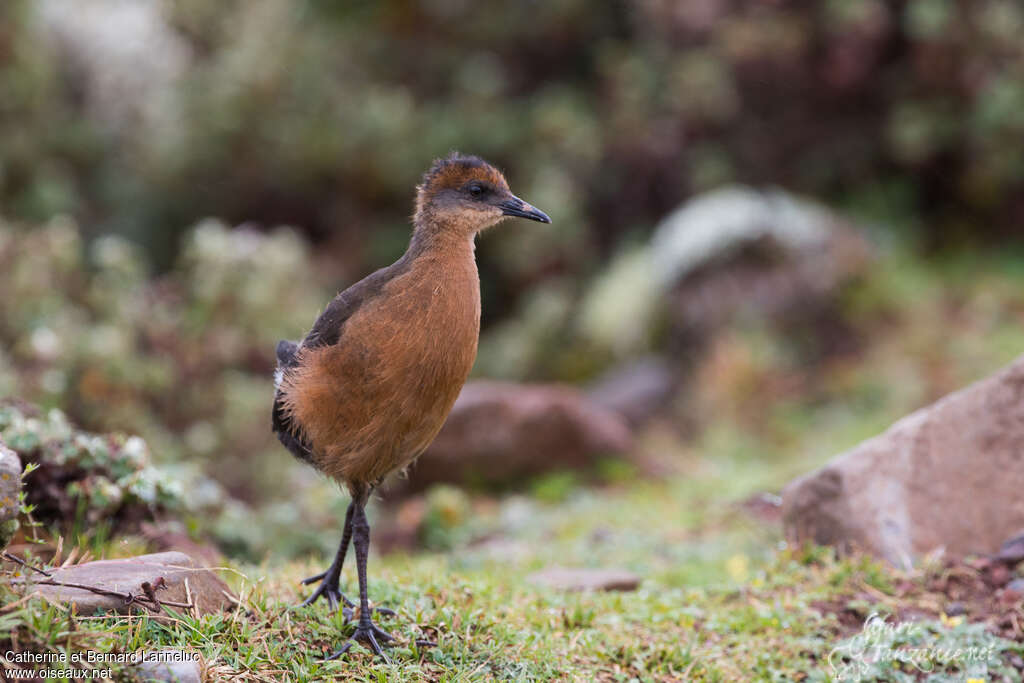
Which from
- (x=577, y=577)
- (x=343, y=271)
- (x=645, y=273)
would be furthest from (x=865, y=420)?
(x=343, y=271)

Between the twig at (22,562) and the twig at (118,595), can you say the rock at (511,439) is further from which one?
the twig at (22,562)

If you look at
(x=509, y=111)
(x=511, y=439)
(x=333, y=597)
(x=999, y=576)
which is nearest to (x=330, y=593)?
(x=333, y=597)

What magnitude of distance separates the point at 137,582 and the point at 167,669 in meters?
0.55

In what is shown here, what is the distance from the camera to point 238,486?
802 centimetres

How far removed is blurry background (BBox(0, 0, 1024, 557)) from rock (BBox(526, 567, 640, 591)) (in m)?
1.85

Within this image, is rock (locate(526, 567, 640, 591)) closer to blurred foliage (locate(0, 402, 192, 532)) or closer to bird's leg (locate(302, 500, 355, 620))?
bird's leg (locate(302, 500, 355, 620))

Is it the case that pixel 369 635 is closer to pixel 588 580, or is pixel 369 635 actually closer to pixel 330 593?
pixel 330 593

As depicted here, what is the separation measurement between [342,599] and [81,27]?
15116 mm

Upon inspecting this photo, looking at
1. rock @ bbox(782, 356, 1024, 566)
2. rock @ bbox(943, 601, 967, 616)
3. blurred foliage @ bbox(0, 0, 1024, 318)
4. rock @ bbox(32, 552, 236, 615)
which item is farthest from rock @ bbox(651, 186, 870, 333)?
rock @ bbox(32, 552, 236, 615)

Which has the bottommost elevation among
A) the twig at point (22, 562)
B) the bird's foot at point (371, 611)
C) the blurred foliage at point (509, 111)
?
the bird's foot at point (371, 611)

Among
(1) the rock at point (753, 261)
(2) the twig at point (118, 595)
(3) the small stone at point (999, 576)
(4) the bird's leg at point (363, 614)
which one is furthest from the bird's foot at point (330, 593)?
(1) the rock at point (753, 261)

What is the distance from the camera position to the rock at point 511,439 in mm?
8344

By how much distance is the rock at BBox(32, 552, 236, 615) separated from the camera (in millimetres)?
3244

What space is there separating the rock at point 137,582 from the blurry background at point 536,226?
936 mm
